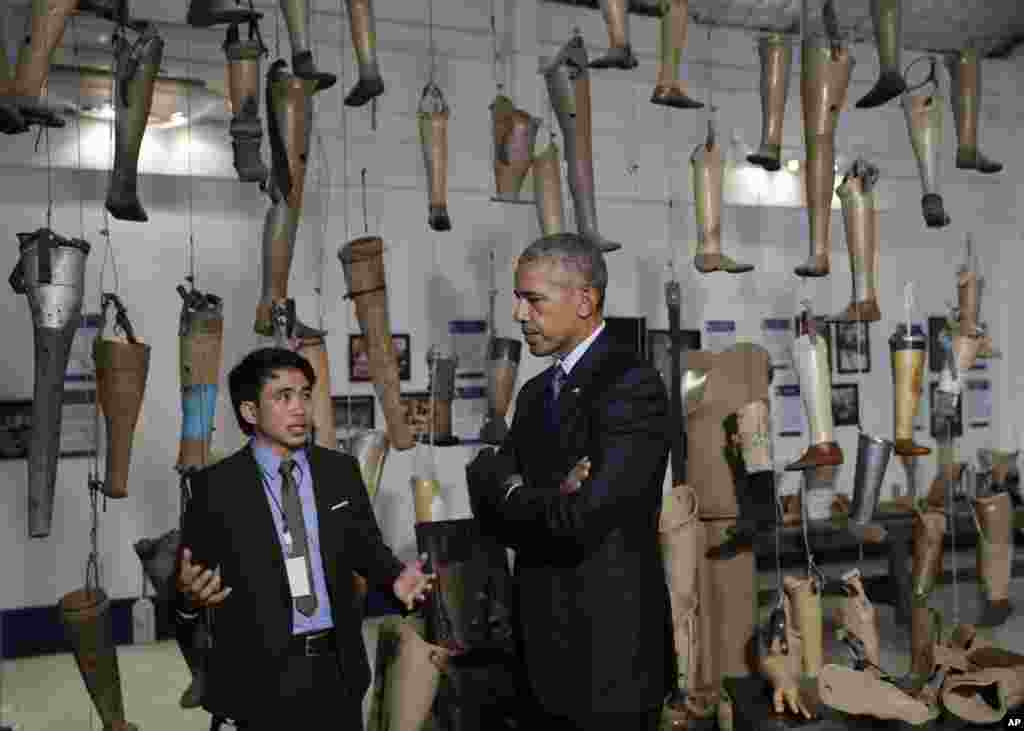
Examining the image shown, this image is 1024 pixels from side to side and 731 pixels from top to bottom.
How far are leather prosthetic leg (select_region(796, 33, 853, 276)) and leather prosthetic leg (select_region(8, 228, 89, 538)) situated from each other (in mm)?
2592

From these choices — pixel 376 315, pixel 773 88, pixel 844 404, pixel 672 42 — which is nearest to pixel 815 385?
pixel 773 88

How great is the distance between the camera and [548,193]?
Answer: 4004 millimetres

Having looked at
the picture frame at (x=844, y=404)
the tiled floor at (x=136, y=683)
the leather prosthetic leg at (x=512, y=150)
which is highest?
the leather prosthetic leg at (x=512, y=150)

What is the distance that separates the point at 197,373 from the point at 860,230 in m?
2.59

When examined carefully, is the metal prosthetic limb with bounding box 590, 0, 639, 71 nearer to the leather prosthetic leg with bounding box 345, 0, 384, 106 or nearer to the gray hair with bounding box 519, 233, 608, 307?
the leather prosthetic leg with bounding box 345, 0, 384, 106

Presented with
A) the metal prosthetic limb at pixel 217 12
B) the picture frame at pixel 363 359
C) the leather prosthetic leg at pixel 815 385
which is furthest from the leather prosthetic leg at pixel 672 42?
the picture frame at pixel 363 359

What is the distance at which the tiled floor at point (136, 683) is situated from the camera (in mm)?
3812

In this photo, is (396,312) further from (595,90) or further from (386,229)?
(595,90)

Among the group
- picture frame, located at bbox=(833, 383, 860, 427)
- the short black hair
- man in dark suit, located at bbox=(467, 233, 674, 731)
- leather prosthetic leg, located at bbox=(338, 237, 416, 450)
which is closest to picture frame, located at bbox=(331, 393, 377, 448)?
leather prosthetic leg, located at bbox=(338, 237, 416, 450)

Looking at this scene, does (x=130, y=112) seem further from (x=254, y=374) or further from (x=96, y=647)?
(x=96, y=647)

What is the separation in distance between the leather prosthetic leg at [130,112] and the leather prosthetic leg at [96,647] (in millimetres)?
1213

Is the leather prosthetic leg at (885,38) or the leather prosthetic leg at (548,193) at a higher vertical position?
the leather prosthetic leg at (885,38)

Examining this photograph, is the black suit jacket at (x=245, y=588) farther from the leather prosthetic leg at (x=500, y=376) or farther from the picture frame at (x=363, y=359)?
the picture frame at (x=363, y=359)

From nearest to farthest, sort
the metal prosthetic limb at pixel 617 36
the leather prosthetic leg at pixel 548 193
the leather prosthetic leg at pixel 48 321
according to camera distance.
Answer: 1. the leather prosthetic leg at pixel 48 321
2. the metal prosthetic limb at pixel 617 36
3. the leather prosthetic leg at pixel 548 193
